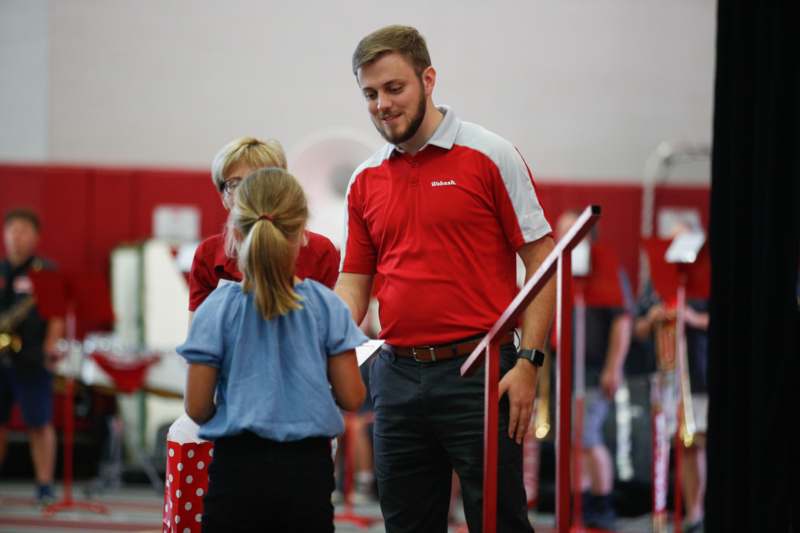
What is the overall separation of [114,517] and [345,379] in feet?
14.7

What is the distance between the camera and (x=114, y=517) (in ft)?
21.7

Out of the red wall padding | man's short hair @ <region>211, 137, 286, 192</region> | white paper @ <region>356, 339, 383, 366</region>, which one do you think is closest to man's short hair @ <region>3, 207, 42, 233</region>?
the red wall padding

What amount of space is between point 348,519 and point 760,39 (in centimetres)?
410

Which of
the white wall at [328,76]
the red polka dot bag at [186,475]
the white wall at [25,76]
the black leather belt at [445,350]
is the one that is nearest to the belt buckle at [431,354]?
the black leather belt at [445,350]

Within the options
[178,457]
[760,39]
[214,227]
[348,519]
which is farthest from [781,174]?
[214,227]

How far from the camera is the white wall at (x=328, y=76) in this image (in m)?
9.05

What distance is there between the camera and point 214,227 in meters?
8.30

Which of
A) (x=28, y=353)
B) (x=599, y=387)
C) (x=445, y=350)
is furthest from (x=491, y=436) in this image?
(x=28, y=353)

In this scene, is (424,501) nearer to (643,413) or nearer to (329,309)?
(329,309)

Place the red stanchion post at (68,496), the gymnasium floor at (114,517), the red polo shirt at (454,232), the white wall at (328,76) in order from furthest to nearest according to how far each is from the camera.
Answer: the white wall at (328,76) → the red stanchion post at (68,496) → the gymnasium floor at (114,517) → the red polo shirt at (454,232)

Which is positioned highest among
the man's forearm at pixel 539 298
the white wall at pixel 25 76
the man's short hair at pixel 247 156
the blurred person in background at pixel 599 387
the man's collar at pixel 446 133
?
the white wall at pixel 25 76

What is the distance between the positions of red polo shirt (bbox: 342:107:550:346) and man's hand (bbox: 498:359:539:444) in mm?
142

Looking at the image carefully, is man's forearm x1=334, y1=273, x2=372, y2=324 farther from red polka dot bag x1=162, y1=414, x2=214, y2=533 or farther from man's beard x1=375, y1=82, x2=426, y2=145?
red polka dot bag x1=162, y1=414, x2=214, y2=533

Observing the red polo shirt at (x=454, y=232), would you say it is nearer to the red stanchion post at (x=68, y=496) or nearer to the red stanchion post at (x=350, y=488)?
the red stanchion post at (x=350, y=488)
